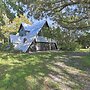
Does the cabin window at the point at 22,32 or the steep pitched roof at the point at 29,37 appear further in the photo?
the cabin window at the point at 22,32

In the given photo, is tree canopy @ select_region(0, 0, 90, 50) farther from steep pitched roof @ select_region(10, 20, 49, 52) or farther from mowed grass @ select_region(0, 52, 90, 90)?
steep pitched roof @ select_region(10, 20, 49, 52)

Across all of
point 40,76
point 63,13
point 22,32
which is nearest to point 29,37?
point 22,32

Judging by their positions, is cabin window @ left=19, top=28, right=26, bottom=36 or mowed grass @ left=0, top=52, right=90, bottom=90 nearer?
mowed grass @ left=0, top=52, right=90, bottom=90

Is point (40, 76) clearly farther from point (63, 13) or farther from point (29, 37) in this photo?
point (29, 37)

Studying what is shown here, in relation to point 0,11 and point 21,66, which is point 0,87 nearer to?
point 21,66

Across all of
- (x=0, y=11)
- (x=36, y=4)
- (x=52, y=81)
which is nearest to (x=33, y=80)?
(x=52, y=81)

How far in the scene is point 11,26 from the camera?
184 ft

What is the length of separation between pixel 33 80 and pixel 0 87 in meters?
1.58

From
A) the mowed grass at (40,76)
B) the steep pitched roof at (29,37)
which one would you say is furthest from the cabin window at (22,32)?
the mowed grass at (40,76)

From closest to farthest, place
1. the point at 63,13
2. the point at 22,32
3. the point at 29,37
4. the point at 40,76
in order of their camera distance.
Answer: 1. the point at 40,76
2. the point at 63,13
3. the point at 29,37
4. the point at 22,32

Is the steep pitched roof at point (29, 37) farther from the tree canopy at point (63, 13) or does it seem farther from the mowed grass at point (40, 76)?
the mowed grass at point (40, 76)

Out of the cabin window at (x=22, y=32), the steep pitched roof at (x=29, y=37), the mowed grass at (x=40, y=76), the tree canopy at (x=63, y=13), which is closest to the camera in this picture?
the mowed grass at (x=40, y=76)

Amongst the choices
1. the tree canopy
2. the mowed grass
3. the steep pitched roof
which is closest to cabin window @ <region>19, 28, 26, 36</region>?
the steep pitched roof

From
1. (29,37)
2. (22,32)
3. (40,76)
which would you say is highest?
(22,32)
